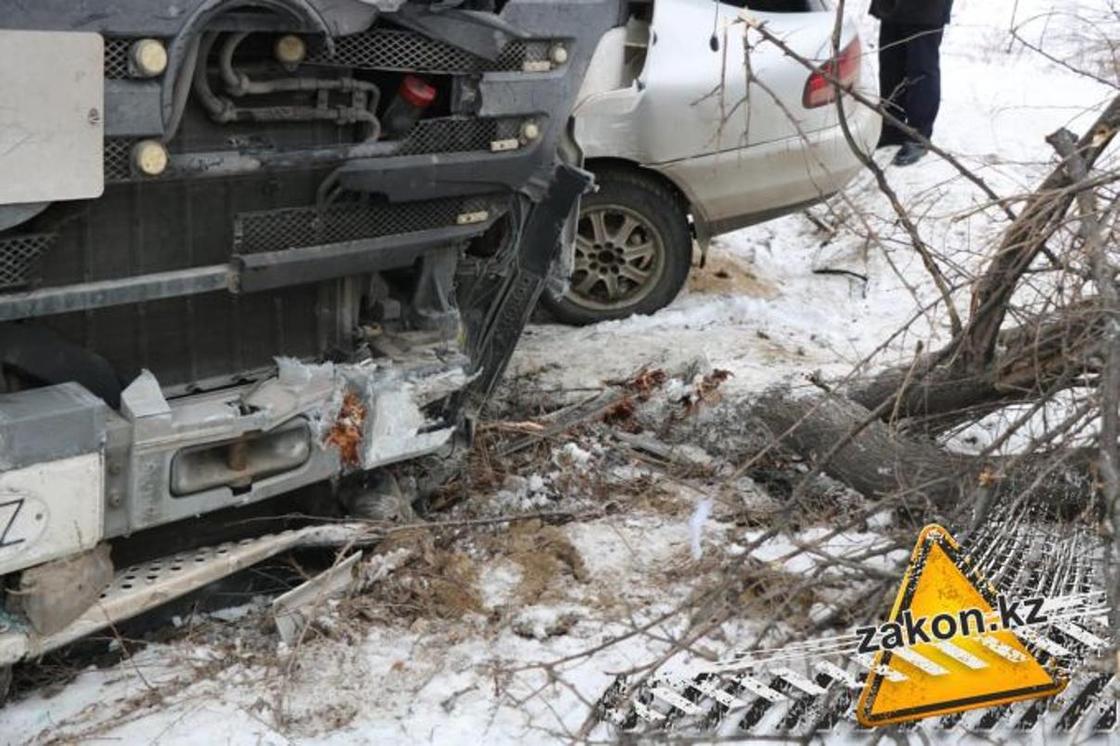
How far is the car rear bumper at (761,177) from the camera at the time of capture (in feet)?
21.5

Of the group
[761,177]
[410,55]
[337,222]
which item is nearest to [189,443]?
[337,222]

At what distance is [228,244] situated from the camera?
3887mm

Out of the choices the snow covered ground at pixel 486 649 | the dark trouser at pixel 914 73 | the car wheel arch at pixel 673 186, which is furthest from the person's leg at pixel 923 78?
the car wheel arch at pixel 673 186

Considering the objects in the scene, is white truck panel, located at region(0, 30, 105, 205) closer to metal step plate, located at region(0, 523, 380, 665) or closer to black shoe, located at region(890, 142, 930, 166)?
metal step plate, located at region(0, 523, 380, 665)

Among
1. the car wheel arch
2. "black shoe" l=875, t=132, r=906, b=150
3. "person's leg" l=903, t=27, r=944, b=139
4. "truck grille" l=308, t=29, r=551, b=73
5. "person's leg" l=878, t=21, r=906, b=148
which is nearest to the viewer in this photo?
"truck grille" l=308, t=29, r=551, b=73

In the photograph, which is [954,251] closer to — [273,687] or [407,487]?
[407,487]

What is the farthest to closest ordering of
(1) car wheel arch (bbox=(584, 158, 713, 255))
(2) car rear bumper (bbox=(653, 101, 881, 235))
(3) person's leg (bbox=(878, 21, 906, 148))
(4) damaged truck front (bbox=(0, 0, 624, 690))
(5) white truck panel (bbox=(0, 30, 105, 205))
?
(3) person's leg (bbox=(878, 21, 906, 148)), (2) car rear bumper (bbox=(653, 101, 881, 235)), (1) car wheel arch (bbox=(584, 158, 713, 255)), (4) damaged truck front (bbox=(0, 0, 624, 690)), (5) white truck panel (bbox=(0, 30, 105, 205))

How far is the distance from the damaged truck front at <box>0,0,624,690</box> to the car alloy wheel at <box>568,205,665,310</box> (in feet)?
6.31

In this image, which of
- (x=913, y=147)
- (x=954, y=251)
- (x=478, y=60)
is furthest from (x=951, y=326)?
(x=913, y=147)

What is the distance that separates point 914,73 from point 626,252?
306cm

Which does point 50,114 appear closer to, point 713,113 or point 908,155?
point 713,113

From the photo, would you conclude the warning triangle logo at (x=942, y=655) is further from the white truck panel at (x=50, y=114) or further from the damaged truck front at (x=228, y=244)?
the white truck panel at (x=50, y=114)

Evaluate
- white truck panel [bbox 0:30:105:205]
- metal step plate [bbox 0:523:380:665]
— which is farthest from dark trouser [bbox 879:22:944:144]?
white truck panel [bbox 0:30:105:205]

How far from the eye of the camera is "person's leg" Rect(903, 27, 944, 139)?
8.68 meters
